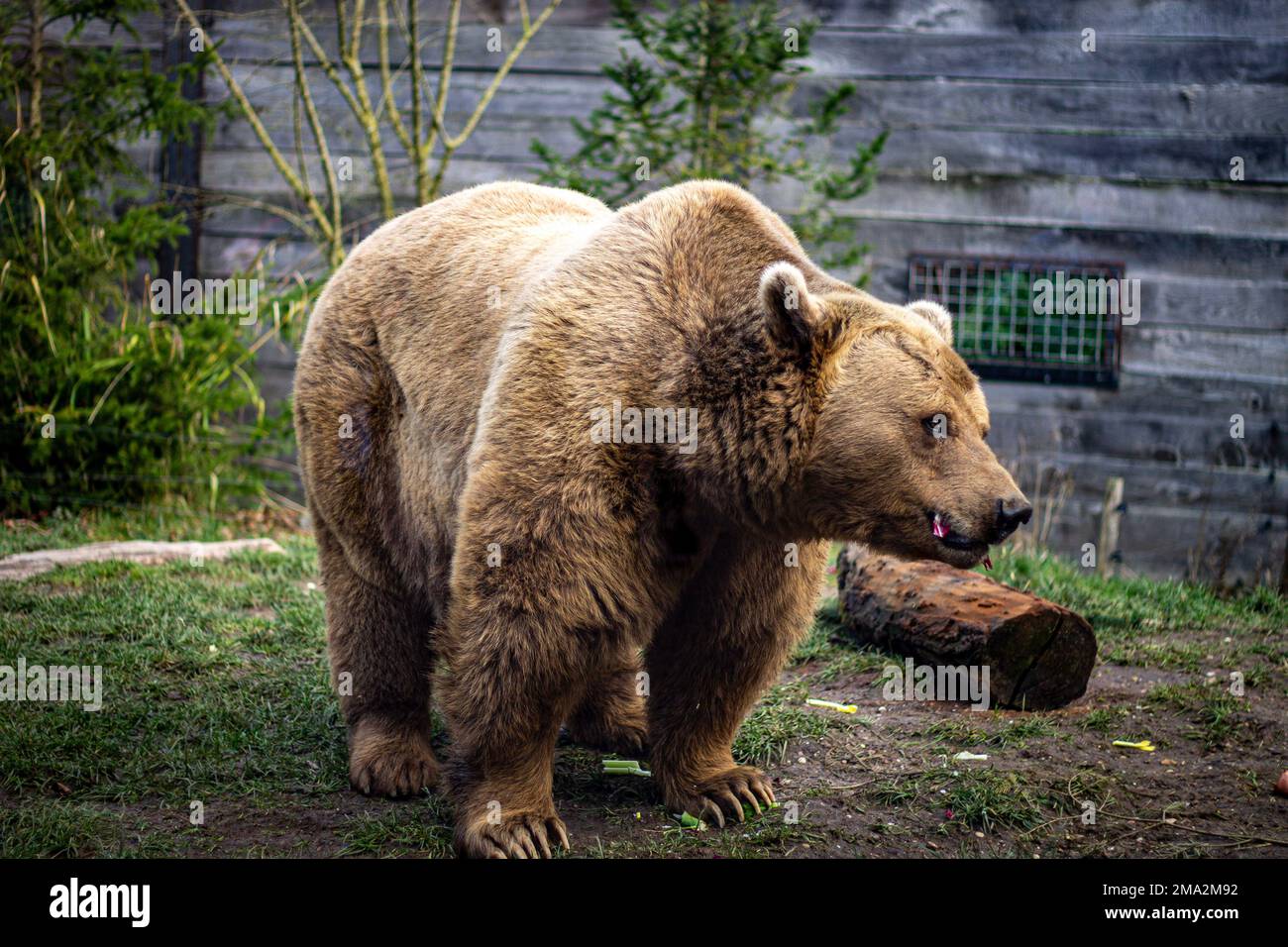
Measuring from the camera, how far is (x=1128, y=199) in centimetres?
890

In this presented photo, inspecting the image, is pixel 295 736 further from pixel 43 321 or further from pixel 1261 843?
pixel 43 321

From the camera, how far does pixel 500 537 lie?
364 centimetres

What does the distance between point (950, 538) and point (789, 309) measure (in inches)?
30.6

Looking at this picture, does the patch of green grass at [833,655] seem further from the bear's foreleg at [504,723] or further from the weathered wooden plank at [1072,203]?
the weathered wooden plank at [1072,203]

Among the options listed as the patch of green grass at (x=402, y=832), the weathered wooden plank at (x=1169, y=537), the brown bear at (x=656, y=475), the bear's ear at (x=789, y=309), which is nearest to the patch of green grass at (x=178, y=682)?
the patch of green grass at (x=402, y=832)

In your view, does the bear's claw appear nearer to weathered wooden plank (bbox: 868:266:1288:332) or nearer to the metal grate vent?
the metal grate vent

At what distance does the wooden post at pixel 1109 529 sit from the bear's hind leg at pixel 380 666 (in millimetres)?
5256

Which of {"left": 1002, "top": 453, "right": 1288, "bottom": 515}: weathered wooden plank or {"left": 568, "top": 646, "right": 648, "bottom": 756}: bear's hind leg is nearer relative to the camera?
{"left": 568, "top": 646, "right": 648, "bottom": 756}: bear's hind leg

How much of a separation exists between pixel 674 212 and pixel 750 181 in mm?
5461

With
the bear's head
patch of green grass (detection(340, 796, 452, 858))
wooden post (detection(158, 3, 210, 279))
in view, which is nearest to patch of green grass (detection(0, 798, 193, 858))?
patch of green grass (detection(340, 796, 452, 858))

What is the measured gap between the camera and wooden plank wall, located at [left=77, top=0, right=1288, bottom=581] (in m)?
8.69

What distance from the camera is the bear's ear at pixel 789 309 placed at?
3500 mm

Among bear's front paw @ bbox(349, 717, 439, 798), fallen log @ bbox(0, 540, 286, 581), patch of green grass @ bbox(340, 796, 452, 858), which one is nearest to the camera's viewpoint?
patch of green grass @ bbox(340, 796, 452, 858)

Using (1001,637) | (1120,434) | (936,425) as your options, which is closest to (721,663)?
(936,425)
